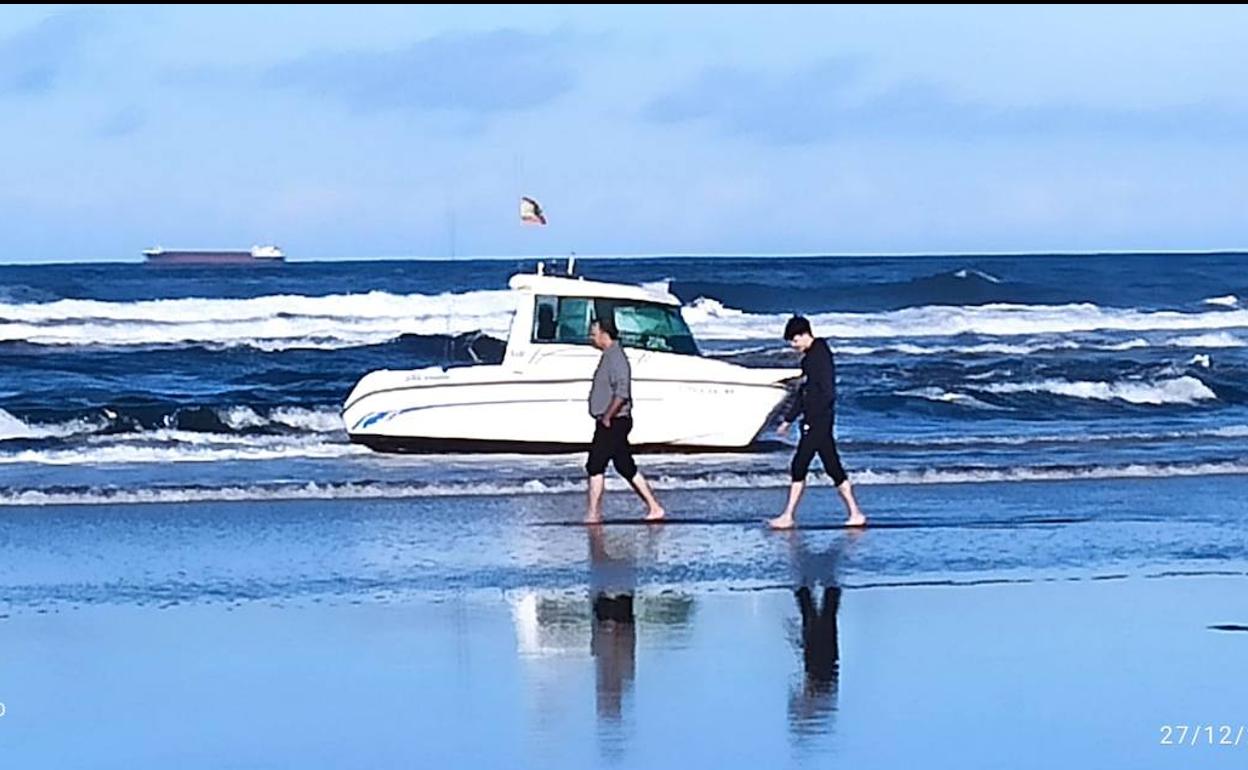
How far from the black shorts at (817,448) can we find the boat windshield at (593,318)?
5198 millimetres

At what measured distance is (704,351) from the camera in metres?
41.9

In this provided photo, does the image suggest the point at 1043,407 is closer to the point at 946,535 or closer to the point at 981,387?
the point at 981,387

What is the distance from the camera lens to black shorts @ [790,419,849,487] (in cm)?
1421

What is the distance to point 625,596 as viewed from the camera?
461 inches

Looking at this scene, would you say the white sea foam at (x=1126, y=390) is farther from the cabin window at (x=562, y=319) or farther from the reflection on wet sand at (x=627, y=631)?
the reflection on wet sand at (x=627, y=631)

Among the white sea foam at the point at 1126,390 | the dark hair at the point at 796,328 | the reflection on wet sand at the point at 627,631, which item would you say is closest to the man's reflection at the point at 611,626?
the reflection on wet sand at the point at 627,631

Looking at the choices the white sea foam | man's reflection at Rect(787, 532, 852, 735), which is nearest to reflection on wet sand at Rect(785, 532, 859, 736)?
man's reflection at Rect(787, 532, 852, 735)

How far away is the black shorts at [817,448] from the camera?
14.2 m

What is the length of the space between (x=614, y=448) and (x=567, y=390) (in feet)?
16.3

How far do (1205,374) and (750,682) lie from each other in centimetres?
2315

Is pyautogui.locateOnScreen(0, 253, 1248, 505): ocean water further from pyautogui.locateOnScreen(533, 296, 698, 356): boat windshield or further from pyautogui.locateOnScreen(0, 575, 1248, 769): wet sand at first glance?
pyautogui.locateOnScreen(0, 575, 1248, 769): wet sand

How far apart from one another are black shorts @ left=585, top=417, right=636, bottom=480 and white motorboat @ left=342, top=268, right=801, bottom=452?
4.73m

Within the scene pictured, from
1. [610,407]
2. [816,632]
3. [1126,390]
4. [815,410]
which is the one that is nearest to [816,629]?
[816,632]

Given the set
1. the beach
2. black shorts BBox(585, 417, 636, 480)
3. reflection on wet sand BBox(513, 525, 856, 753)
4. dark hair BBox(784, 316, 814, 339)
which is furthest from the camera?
black shorts BBox(585, 417, 636, 480)
